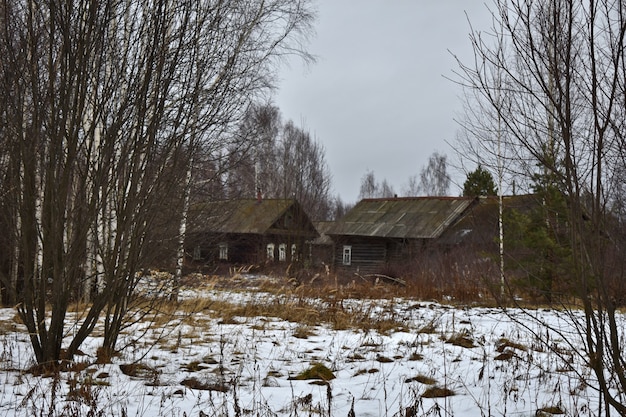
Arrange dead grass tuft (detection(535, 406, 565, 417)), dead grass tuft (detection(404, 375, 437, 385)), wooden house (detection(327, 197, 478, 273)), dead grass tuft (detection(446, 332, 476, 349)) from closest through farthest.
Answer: dead grass tuft (detection(535, 406, 565, 417))
dead grass tuft (detection(404, 375, 437, 385))
dead grass tuft (detection(446, 332, 476, 349))
wooden house (detection(327, 197, 478, 273))

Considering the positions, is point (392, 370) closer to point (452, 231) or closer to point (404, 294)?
point (404, 294)

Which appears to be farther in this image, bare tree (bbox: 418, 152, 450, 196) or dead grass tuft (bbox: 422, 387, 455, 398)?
bare tree (bbox: 418, 152, 450, 196)

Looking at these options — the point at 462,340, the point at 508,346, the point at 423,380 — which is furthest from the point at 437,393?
the point at 462,340

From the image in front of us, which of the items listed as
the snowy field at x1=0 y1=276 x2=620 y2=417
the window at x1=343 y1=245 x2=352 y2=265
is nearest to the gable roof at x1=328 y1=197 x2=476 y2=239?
the window at x1=343 y1=245 x2=352 y2=265

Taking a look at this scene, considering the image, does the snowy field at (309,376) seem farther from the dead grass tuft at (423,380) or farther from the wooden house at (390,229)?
the wooden house at (390,229)

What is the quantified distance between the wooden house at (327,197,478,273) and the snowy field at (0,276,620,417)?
1413 cm

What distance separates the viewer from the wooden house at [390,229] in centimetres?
2062

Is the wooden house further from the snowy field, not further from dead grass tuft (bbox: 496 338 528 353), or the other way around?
the snowy field

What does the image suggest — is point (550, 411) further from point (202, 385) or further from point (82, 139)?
point (82, 139)

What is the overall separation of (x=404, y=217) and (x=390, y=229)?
809 mm

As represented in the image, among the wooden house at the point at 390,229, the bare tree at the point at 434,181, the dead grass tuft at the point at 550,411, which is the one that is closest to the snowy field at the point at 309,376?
the dead grass tuft at the point at 550,411

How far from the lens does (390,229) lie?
2194 centimetres

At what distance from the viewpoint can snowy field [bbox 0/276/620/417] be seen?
9.89ft

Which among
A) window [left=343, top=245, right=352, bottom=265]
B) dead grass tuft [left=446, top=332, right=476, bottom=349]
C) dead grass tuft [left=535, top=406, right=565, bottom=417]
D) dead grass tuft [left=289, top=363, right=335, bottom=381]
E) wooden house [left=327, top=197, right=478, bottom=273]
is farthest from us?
window [left=343, top=245, right=352, bottom=265]
